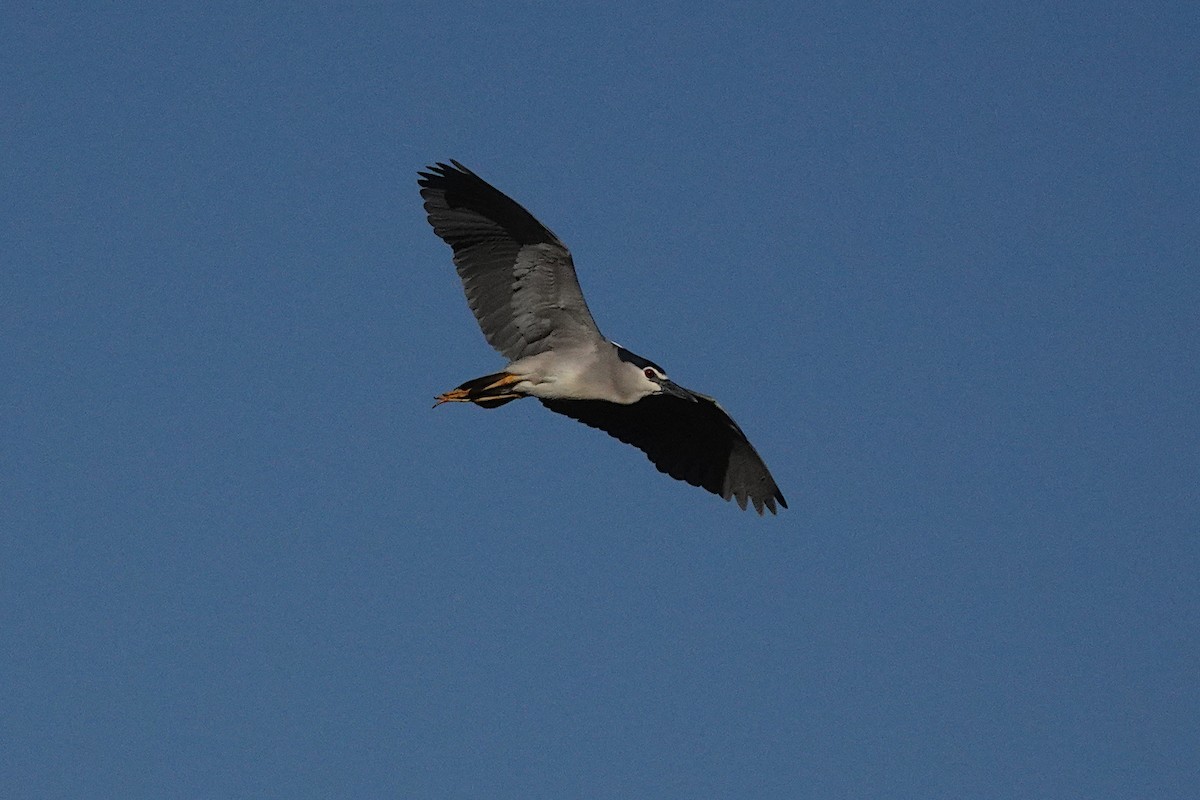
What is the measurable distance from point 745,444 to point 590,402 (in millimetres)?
1656

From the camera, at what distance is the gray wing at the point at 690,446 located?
50.1 feet

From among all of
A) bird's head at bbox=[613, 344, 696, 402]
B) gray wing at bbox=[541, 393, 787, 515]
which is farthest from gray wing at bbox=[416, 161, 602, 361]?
gray wing at bbox=[541, 393, 787, 515]

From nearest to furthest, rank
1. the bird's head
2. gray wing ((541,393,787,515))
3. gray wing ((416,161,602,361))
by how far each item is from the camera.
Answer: gray wing ((416,161,602,361))
the bird's head
gray wing ((541,393,787,515))

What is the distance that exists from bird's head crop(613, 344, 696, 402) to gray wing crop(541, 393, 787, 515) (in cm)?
128

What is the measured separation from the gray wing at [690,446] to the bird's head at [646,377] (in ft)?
4.18

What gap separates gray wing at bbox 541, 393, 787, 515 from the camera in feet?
50.1

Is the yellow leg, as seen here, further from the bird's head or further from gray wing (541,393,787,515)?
gray wing (541,393,787,515)

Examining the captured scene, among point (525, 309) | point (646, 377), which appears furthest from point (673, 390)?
point (525, 309)

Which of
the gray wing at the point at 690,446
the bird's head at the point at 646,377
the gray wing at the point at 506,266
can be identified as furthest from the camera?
the gray wing at the point at 690,446

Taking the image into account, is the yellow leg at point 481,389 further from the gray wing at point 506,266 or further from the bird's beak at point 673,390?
the bird's beak at point 673,390

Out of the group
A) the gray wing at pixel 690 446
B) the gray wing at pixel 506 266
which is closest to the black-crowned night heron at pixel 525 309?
the gray wing at pixel 506 266

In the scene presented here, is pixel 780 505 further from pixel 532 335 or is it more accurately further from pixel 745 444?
pixel 532 335

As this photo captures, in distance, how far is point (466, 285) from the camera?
1347 cm

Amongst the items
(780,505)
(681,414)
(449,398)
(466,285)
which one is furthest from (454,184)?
(780,505)
